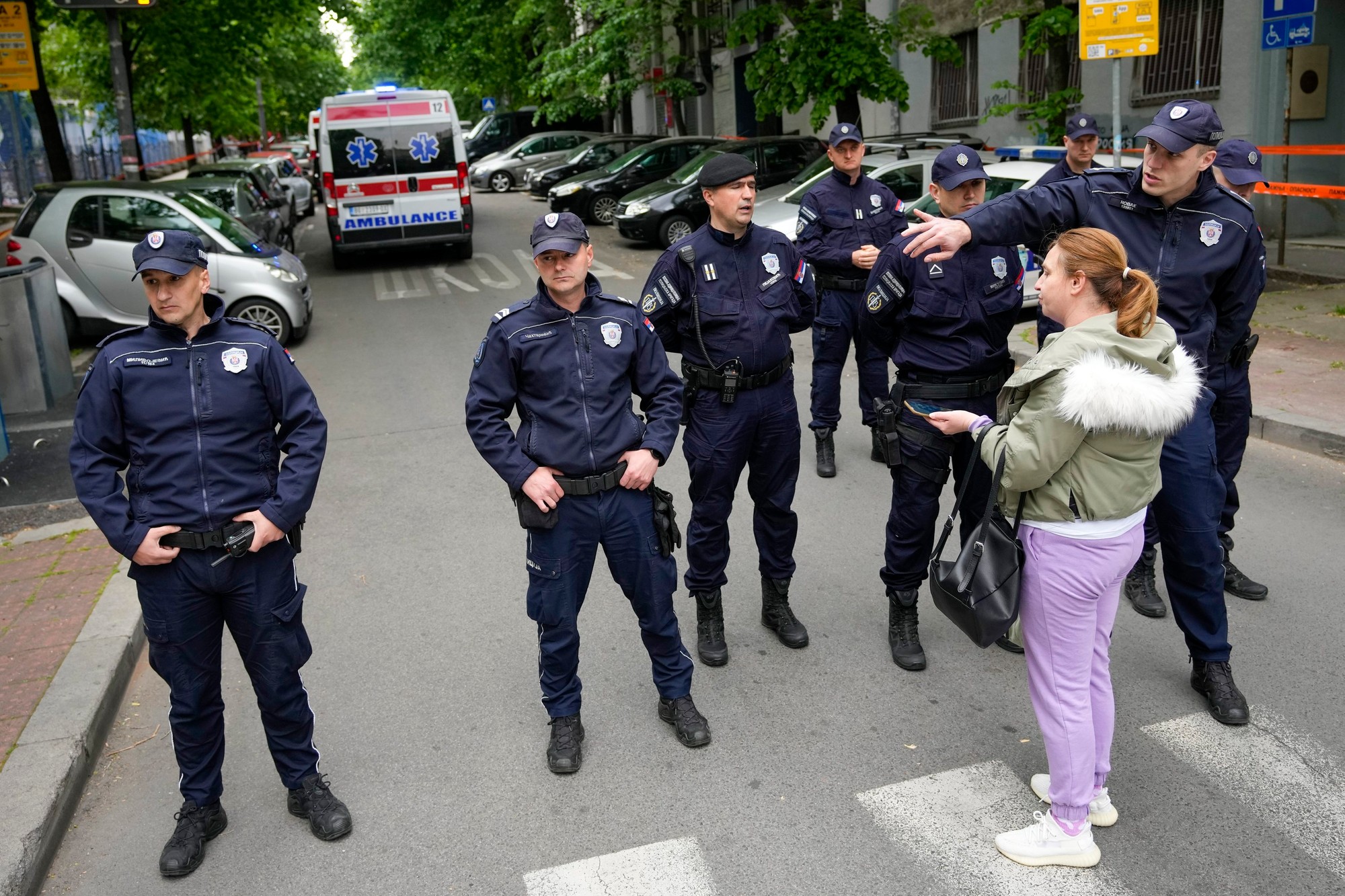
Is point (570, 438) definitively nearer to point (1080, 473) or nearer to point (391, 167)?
point (1080, 473)

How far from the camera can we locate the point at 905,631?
4.76 meters

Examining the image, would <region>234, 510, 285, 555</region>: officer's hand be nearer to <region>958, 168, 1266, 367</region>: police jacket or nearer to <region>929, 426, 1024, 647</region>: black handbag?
<region>929, 426, 1024, 647</region>: black handbag

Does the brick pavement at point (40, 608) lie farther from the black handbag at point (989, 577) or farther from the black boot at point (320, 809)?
the black handbag at point (989, 577)

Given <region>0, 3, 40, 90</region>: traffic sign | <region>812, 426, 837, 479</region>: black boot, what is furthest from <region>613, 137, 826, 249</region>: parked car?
<region>812, 426, 837, 479</region>: black boot

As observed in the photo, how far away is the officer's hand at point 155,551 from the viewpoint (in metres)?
3.34

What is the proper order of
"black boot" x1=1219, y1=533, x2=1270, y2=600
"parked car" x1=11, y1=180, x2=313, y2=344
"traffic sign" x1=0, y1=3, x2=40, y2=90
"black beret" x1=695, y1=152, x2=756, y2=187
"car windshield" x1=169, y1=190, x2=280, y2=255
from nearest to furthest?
"black beret" x1=695, y1=152, x2=756, y2=187 → "black boot" x1=1219, y1=533, x2=1270, y2=600 → "parked car" x1=11, y1=180, x2=313, y2=344 → "car windshield" x1=169, y1=190, x2=280, y2=255 → "traffic sign" x1=0, y1=3, x2=40, y2=90

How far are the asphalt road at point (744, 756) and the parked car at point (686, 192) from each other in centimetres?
1214

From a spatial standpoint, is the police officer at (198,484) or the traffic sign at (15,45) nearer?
the police officer at (198,484)

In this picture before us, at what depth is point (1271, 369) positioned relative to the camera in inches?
344

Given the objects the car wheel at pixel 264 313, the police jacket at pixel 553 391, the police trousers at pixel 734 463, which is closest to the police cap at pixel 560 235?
the police jacket at pixel 553 391

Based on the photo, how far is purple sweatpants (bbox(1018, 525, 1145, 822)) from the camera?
127 inches

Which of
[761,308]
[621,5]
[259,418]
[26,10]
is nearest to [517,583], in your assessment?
[761,308]

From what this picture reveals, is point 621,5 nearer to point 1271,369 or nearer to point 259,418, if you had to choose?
point 1271,369

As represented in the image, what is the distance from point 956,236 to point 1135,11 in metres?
6.97
